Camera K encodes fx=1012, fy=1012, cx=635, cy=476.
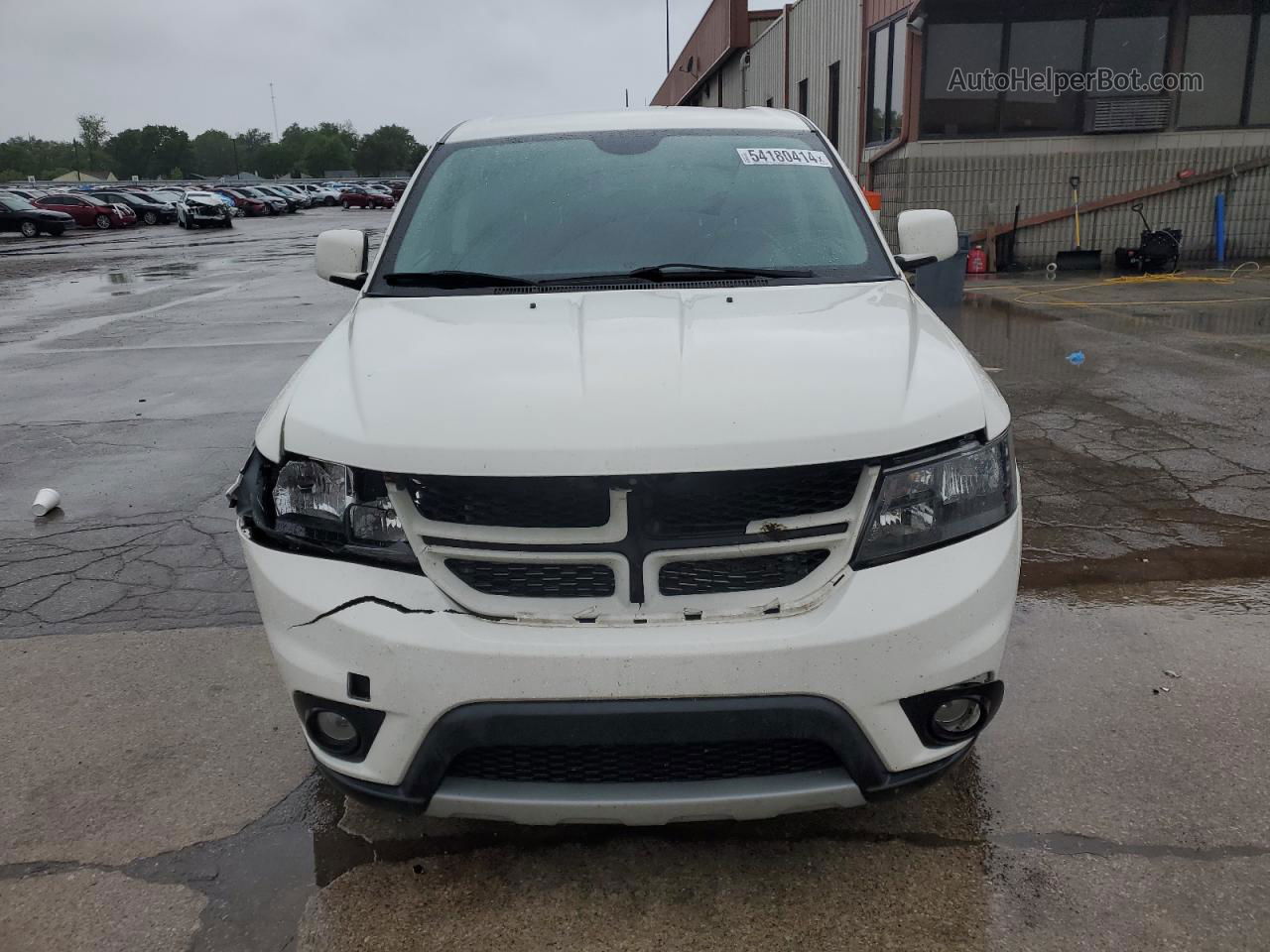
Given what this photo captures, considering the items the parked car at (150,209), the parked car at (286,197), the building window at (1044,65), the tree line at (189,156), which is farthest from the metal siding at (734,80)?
the tree line at (189,156)

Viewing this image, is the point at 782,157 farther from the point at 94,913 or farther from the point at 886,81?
the point at 886,81

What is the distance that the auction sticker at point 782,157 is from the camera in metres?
3.55

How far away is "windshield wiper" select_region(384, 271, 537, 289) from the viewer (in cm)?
307

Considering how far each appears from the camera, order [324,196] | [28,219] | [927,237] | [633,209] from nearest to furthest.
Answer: [633,209] < [927,237] < [28,219] < [324,196]

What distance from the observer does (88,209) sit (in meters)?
41.5

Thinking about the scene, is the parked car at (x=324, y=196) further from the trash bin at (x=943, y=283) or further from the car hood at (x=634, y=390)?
the car hood at (x=634, y=390)

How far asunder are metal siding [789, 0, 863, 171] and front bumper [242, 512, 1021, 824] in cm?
1661

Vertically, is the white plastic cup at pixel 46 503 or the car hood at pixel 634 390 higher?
the car hood at pixel 634 390

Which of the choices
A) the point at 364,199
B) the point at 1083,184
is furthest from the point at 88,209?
the point at 1083,184

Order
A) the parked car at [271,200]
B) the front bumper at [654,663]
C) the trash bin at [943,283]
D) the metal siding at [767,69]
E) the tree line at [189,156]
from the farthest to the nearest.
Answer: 1. the tree line at [189,156]
2. the parked car at [271,200]
3. the metal siding at [767,69]
4. the trash bin at [943,283]
5. the front bumper at [654,663]

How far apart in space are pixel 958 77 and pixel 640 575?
14577 mm

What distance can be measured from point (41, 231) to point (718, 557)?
4256 centimetres

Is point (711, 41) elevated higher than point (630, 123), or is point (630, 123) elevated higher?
point (711, 41)

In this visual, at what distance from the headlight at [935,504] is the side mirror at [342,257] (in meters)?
2.24
